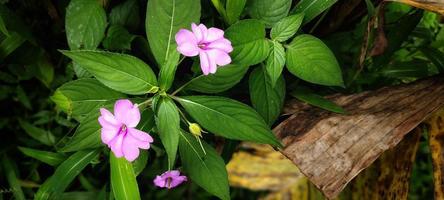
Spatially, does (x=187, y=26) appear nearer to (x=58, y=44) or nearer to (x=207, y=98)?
(x=207, y=98)

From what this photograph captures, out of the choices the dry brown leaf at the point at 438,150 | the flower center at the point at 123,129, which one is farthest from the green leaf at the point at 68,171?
the dry brown leaf at the point at 438,150

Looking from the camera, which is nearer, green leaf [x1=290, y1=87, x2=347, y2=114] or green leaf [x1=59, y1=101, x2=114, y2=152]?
green leaf [x1=59, y1=101, x2=114, y2=152]

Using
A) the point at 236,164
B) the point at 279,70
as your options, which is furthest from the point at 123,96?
the point at 236,164

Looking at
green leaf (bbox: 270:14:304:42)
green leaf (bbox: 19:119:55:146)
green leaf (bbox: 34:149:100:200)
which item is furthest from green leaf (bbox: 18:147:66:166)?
green leaf (bbox: 270:14:304:42)

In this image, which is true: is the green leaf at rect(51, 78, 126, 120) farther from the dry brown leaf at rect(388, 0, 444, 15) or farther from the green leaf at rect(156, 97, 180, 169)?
the dry brown leaf at rect(388, 0, 444, 15)

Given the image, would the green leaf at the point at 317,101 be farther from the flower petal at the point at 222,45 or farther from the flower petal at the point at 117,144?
the flower petal at the point at 117,144
